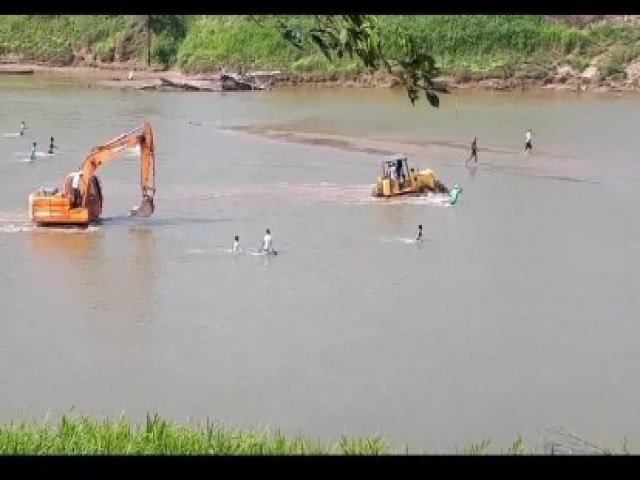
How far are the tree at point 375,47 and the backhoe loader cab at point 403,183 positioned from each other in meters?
23.4

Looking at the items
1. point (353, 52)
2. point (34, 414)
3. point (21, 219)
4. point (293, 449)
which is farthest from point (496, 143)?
point (353, 52)

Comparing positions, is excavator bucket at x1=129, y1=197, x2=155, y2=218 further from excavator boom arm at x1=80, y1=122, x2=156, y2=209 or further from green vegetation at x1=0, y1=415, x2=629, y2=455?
green vegetation at x1=0, y1=415, x2=629, y2=455

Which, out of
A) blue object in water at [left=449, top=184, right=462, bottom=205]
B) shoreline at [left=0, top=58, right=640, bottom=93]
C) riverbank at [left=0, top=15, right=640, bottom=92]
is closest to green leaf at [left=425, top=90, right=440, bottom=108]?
blue object in water at [left=449, top=184, right=462, bottom=205]

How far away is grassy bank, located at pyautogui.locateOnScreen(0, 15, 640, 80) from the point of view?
5550cm

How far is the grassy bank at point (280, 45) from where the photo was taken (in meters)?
55.5

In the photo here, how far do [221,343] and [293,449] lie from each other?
25.0 feet

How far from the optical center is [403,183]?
27.3m

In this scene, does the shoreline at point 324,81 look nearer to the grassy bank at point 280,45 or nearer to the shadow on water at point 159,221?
the grassy bank at point 280,45

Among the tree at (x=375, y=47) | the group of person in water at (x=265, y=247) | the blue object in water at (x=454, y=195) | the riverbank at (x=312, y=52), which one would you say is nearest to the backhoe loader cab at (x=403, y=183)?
the blue object in water at (x=454, y=195)

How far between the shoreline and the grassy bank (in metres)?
0.38

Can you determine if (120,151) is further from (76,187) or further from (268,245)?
(268,245)

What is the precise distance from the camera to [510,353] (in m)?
15.0

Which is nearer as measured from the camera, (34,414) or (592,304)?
(34,414)
